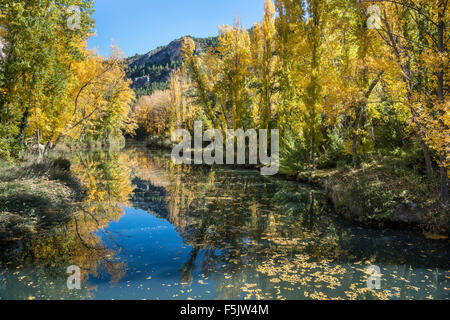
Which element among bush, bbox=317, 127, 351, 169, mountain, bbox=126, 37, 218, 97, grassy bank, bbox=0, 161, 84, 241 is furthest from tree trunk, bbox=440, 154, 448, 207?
mountain, bbox=126, 37, 218, 97

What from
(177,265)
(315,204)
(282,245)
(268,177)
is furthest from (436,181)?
(268,177)

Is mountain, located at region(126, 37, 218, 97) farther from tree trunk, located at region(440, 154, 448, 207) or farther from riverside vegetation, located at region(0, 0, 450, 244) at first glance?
tree trunk, located at region(440, 154, 448, 207)

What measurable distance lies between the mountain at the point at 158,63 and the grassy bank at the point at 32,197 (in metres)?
112

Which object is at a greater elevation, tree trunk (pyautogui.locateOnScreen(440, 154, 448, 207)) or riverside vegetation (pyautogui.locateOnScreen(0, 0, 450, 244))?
riverside vegetation (pyautogui.locateOnScreen(0, 0, 450, 244))

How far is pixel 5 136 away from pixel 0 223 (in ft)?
10.7

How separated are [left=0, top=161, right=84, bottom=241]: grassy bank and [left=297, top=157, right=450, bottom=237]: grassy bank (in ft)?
26.4

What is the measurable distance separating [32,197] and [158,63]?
16424cm

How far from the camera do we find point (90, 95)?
565 inches

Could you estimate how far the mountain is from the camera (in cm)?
13362

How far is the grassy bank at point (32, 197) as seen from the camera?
7.04 m

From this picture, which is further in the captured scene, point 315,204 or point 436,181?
point 315,204

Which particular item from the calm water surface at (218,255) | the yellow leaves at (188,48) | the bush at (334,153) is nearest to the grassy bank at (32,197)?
the calm water surface at (218,255)

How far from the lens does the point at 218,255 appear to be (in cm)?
604

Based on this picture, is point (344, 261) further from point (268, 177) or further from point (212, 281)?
point (268, 177)
